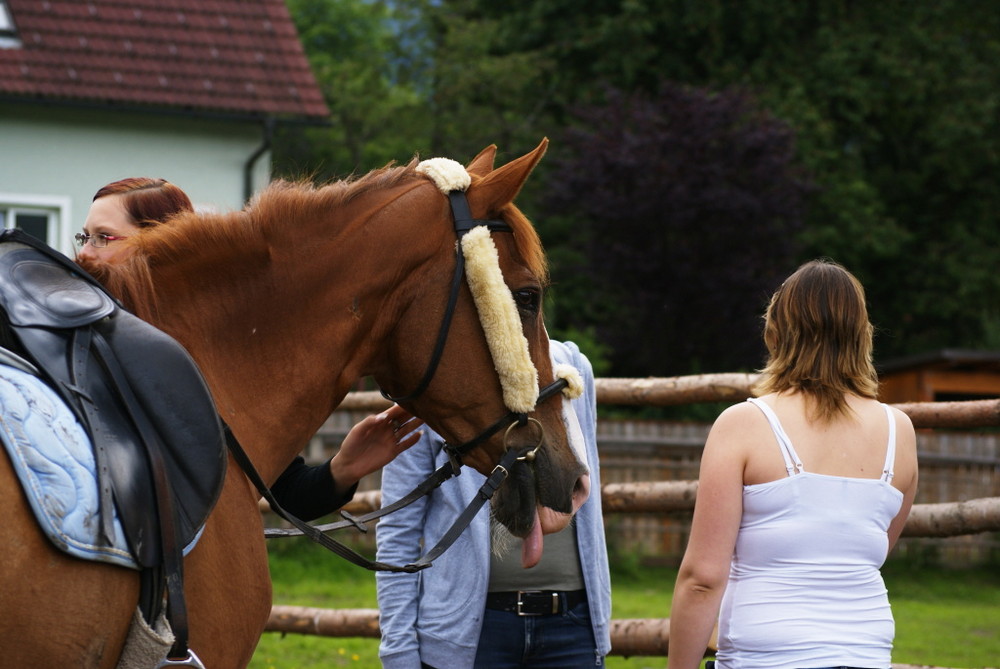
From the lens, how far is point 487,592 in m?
3.24

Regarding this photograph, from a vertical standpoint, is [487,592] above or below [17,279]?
below

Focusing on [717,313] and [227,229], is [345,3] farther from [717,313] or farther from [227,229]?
[227,229]

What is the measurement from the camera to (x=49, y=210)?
12164 mm

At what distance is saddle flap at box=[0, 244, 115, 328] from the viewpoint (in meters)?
2.08

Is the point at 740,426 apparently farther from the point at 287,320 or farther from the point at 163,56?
the point at 163,56

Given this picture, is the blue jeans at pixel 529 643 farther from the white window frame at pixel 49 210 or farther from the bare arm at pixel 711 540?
the white window frame at pixel 49 210

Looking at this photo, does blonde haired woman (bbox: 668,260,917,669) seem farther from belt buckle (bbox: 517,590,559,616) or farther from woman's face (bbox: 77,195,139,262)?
woman's face (bbox: 77,195,139,262)

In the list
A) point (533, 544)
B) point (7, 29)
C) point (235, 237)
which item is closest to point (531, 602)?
point (533, 544)

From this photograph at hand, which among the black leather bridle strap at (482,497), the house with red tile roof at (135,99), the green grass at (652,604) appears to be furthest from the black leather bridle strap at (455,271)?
the house with red tile roof at (135,99)

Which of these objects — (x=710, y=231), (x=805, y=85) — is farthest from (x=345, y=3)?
(x=710, y=231)

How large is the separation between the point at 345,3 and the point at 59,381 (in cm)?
4176

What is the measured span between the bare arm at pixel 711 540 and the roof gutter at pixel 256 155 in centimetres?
1065

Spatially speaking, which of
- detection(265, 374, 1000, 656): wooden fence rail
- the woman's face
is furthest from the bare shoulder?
detection(265, 374, 1000, 656): wooden fence rail

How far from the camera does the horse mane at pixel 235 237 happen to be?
239 cm
